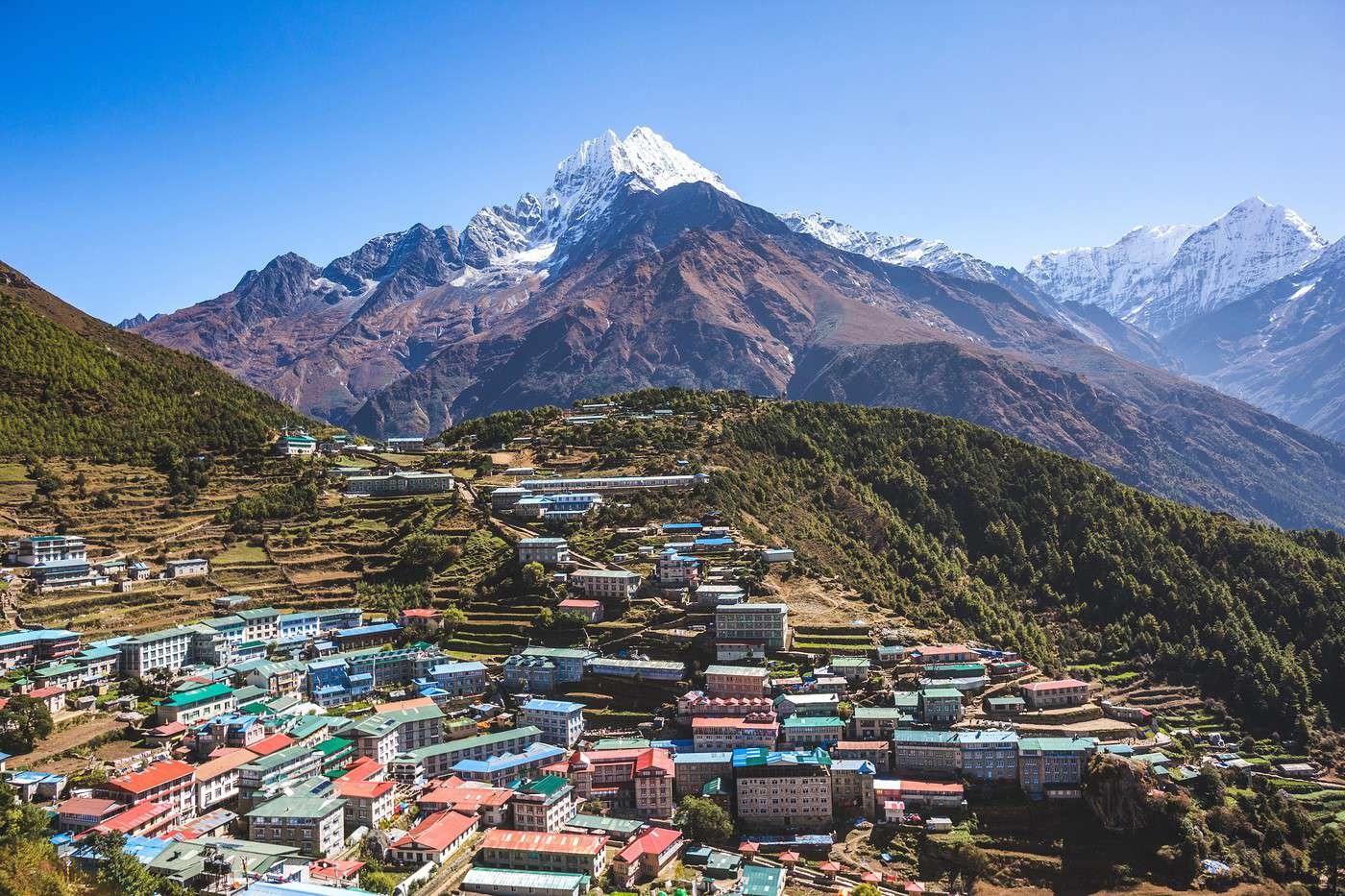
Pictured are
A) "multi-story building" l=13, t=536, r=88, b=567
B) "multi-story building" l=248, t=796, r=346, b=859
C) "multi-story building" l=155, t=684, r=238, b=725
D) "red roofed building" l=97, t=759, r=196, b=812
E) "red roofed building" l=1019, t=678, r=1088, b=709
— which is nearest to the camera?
"red roofed building" l=97, t=759, r=196, b=812

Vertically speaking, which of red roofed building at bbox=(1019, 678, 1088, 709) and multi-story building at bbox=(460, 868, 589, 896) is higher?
red roofed building at bbox=(1019, 678, 1088, 709)

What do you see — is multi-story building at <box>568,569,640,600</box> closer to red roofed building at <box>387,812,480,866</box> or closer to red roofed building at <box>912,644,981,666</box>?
red roofed building at <box>912,644,981,666</box>

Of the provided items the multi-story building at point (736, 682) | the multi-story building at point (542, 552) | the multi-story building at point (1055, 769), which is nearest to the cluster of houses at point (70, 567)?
the multi-story building at point (542, 552)

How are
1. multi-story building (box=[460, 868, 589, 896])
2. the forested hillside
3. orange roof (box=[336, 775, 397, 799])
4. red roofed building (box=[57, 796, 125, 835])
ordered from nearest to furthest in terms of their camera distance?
red roofed building (box=[57, 796, 125, 835]), multi-story building (box=[460, 868, 589, 896]), orange roof (box=[336, 775, 397, 799]), the forested hillside

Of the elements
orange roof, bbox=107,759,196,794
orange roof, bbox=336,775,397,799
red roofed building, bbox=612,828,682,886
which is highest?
orange roof, bbox=107,759,196,794

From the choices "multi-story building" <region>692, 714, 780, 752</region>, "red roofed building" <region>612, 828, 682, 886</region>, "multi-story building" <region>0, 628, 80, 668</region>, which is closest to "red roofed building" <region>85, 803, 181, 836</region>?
"multi-story building" <region>0, 628, 80, 668</region>

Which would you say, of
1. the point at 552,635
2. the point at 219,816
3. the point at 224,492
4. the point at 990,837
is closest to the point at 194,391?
the point at 224,492

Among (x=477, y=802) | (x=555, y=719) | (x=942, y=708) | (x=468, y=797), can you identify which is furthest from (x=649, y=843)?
(x=942, y=708)
